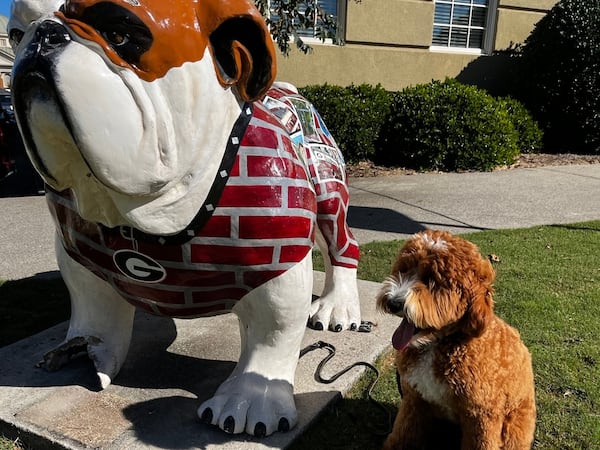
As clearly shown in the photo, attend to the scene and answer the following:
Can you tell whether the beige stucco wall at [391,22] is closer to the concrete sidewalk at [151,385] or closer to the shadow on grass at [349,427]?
the concrete sidewalk at [151,385]

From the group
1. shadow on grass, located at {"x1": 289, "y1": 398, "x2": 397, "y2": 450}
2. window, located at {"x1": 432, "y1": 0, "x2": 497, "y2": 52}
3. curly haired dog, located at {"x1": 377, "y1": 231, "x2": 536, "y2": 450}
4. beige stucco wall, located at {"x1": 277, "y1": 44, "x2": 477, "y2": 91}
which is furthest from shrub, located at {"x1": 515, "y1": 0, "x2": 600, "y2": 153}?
curly haired dog, located at {"x1": 377, "y1": 231, "x2": 536, "y2": 450}

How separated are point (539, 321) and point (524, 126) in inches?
326

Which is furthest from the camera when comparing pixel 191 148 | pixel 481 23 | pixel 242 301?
pixel 481 23

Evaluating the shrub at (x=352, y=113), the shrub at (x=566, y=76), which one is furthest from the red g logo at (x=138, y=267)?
the shrub at (x=566, y=76)

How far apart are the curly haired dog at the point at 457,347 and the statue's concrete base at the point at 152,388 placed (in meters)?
0.63

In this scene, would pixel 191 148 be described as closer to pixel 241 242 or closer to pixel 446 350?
pixel 241 242

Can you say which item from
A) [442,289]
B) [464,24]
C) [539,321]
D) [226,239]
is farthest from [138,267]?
[464,24]

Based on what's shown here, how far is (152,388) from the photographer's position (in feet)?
8.52

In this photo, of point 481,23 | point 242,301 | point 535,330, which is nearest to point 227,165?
point 242,301

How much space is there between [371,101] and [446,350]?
8.34 meters

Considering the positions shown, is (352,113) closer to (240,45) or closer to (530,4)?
(530,4)

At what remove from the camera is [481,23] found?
39.5ft

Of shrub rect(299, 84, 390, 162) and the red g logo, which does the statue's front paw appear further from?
shrub rect(299, 84, 390, 162)

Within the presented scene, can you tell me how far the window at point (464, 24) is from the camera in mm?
11711
